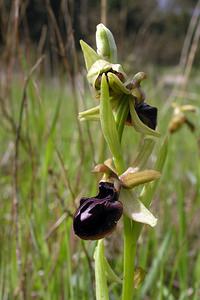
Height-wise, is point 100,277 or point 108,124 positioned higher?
point 108,124

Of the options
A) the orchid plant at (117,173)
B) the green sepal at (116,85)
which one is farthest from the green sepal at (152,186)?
the green sepal at (116,85)

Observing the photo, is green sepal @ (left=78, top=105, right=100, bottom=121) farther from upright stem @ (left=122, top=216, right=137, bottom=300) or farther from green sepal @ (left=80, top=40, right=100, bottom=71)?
upright stem @ (left=122, top=216, right=137, bottom=300)

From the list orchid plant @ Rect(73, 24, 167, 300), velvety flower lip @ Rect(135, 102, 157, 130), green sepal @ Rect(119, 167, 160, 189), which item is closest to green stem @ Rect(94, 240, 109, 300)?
orchid plant @ Rect(73, 24, 167, 300)

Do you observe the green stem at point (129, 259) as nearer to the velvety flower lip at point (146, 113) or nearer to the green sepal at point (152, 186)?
the green sepal at point (152, 186)

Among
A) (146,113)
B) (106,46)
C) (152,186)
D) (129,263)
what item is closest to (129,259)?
(129,263)

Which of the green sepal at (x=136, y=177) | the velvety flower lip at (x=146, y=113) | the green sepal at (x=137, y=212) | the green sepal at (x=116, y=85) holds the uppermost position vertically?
the green sepal at (x=116, y=85)

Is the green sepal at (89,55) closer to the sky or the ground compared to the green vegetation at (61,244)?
closer to the sky

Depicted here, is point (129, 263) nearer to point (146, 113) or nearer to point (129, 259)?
point (129, 259)
